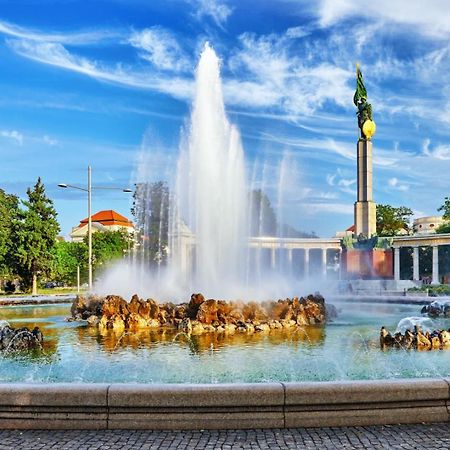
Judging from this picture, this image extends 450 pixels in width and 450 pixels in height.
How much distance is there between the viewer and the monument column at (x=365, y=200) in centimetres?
5106

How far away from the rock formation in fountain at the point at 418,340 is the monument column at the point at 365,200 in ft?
120

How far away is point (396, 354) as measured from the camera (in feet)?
44.1

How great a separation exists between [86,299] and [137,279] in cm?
750

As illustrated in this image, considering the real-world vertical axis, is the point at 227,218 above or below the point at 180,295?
above

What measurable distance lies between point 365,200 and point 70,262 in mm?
36744

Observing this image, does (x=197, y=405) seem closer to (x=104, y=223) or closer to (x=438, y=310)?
(x=438, y=310)

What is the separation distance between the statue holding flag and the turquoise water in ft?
121

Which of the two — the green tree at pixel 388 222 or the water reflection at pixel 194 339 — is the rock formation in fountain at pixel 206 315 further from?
the green tree at pixel 388 222

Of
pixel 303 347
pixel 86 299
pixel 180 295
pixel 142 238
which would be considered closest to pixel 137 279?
pixel 180 295

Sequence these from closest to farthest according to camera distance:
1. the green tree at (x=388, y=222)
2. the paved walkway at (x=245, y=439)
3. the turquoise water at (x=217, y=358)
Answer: the paved walkway at (x=245, y=439)
the turquoise water at (x=217, y=358)
the green tree at (x=388, y=222)

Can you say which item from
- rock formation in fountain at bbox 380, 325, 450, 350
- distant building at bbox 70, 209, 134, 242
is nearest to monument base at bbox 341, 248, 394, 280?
rock formation in fountain at bbox 380, 325, 450, 350

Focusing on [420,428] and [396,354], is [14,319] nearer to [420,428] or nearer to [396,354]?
[396,354]

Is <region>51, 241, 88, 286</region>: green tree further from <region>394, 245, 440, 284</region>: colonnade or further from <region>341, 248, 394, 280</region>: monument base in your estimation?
<region>394, 245, 440, 284</region>: colonnade

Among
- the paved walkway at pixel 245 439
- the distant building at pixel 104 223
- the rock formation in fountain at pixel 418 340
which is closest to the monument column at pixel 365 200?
the rock formation in fountain at pixel 418 340
